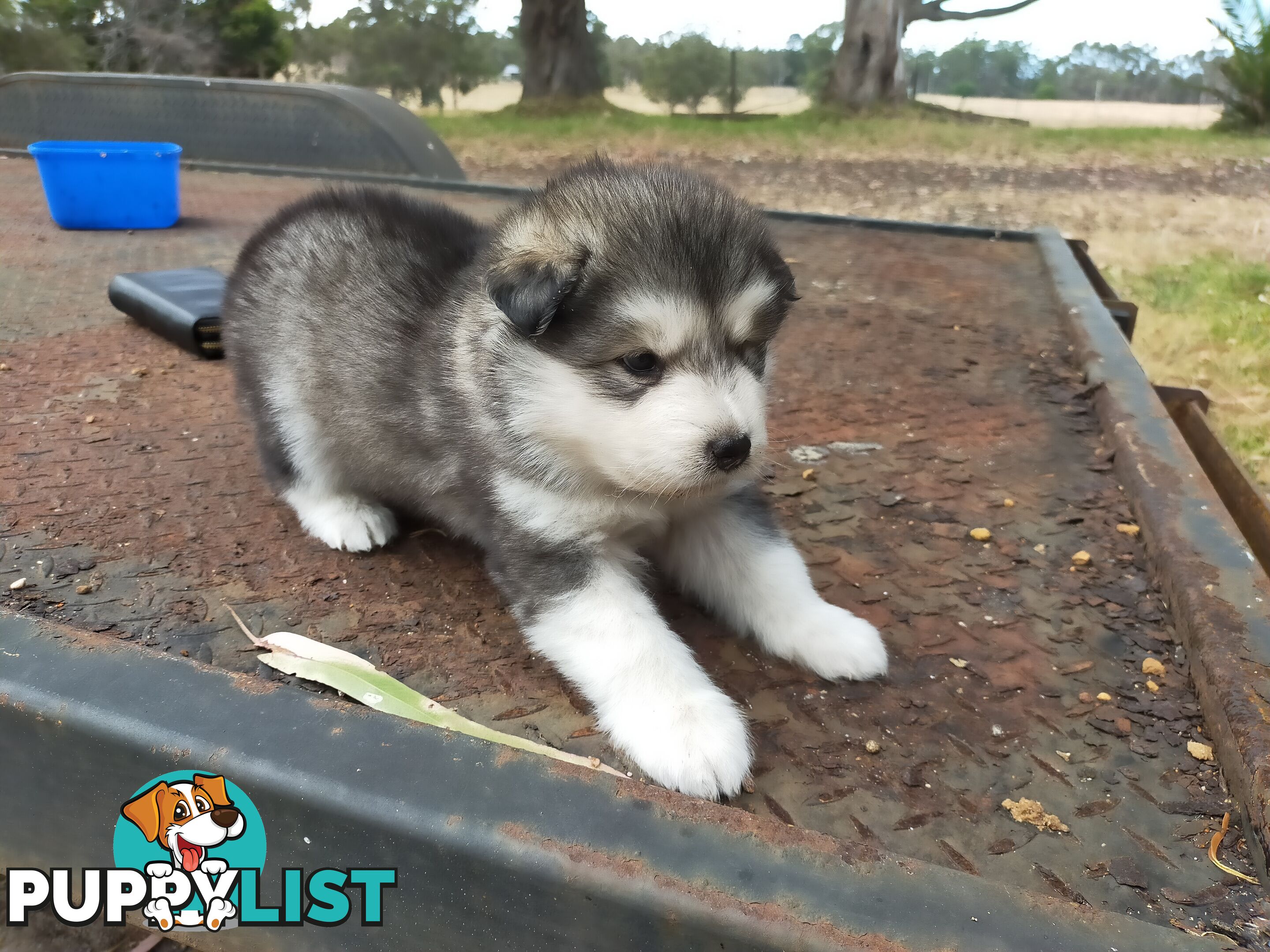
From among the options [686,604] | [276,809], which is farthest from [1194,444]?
[276,809]

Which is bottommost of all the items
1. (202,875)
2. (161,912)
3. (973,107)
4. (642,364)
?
(161,912)

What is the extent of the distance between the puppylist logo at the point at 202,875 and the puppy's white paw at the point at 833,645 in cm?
120

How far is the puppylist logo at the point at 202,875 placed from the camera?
1584 millimetres

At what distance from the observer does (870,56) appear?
72.9ft

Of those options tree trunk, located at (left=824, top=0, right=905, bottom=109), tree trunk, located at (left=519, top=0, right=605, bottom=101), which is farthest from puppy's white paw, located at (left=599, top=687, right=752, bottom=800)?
tree trunk, located at (left=519, top=0, right=605, bottom=101)

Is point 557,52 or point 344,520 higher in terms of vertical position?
point 557,52

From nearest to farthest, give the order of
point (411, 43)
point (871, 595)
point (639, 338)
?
point (639, 338), point (871, 595), point (411, 43)

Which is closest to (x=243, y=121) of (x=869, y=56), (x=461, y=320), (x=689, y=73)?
(x=461, y=320)

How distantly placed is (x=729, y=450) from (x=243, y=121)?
9.35m

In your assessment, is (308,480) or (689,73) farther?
(689,73)

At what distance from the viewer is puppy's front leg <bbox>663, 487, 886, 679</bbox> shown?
233 centimetres

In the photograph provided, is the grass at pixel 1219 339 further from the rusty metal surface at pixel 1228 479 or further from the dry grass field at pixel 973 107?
the dry grass field at pixel 973 107

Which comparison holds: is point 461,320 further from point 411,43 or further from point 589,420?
point 411,43

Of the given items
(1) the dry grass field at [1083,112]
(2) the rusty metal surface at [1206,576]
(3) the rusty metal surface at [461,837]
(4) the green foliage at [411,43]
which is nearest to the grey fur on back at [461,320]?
(3) the rusty metal surface at [461,837]
